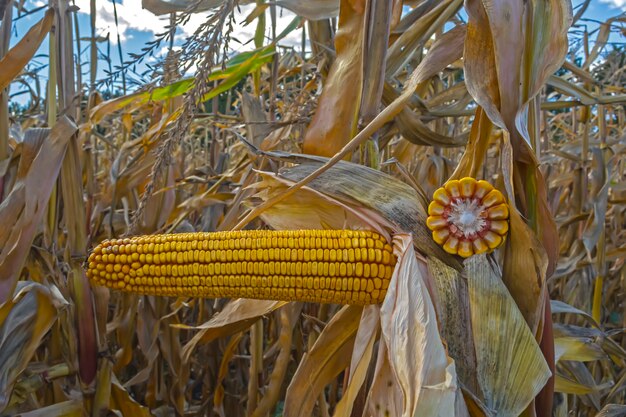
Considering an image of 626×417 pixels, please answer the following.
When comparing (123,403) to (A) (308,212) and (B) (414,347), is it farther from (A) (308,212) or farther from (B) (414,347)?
(B) (414,347)

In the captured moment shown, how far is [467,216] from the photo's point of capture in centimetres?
163

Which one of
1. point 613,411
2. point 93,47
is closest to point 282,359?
point 613,411

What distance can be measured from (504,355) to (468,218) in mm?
383

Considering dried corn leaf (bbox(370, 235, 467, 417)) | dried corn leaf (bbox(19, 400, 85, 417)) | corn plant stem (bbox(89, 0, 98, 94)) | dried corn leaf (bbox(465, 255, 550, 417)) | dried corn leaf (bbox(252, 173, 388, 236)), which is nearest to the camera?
dried corn leaf (bbox(370, 235, 467, 417))

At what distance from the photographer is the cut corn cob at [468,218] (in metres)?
1.63

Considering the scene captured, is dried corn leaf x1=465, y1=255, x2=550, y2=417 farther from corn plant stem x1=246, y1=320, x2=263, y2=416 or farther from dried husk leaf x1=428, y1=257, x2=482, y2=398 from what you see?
corn plant stem x1=246, y1=320, x2=263, y2=416

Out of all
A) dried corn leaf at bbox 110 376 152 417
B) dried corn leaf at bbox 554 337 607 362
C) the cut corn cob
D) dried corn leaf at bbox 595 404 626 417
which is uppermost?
the cut corn cob

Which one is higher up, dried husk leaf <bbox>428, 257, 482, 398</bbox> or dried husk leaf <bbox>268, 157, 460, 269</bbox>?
dried husk leaf <bbox>268, 157, 460, 269</bbox>

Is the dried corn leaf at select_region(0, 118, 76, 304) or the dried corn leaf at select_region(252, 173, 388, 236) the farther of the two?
the dried corn leaf at select_region(0, 118, 76, 304)

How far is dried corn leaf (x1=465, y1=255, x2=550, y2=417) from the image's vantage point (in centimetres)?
152

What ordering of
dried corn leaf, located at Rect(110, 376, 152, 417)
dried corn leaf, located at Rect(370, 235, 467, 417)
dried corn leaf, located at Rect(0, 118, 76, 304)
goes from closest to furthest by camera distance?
dried corn leaf, located at Rect(370, 235, 467, 417) < dried corn leaf, located at Rect(0, 118, 76, 304) < dried corn leaf, located at Rect(110, 376, 152, 417)

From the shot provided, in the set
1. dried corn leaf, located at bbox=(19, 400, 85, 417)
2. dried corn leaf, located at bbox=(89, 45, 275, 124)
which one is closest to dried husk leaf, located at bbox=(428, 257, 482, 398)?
dried corn leaf, located at bbox=(19, 400, 85, 417)

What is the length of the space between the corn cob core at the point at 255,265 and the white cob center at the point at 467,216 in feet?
0.69

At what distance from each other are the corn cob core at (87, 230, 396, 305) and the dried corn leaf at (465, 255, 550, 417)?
0.28m
